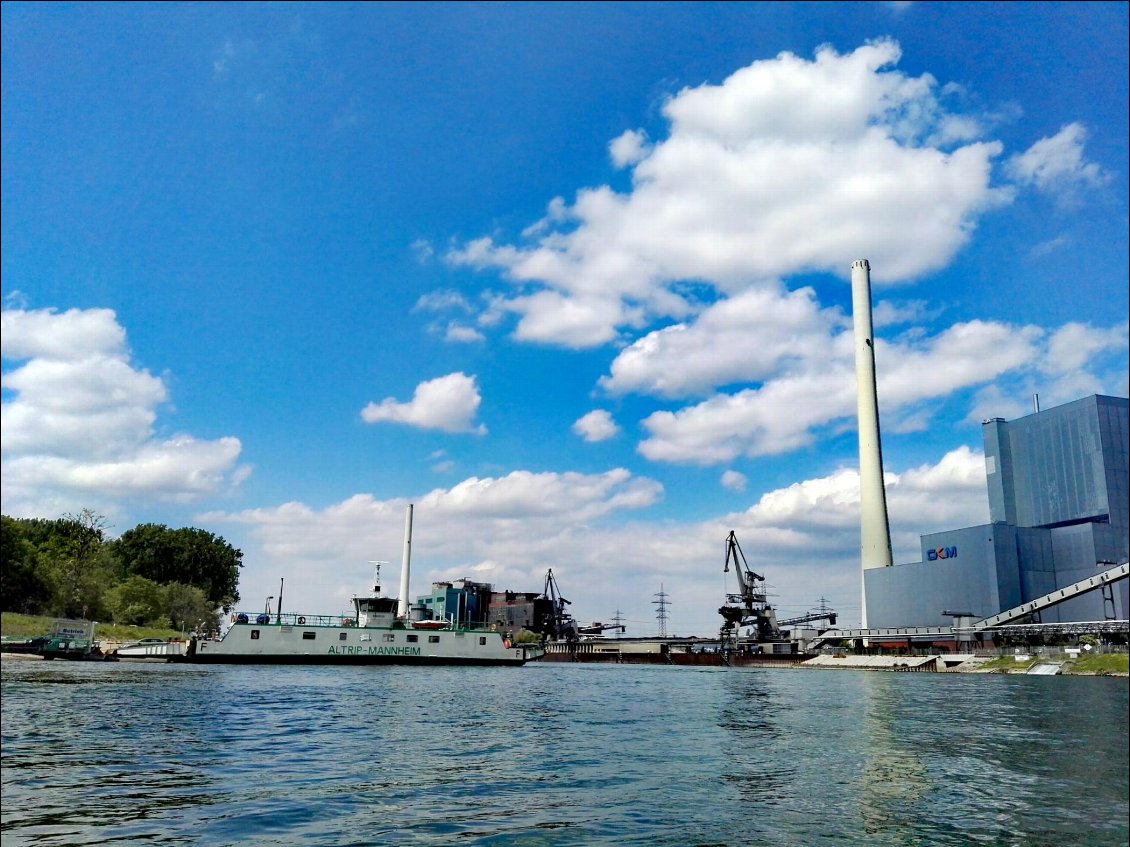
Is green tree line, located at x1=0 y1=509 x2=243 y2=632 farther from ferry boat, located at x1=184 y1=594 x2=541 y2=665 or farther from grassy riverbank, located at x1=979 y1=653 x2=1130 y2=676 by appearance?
grassy riverbank, located at x1=979 y1=653 x2=1130 y2=676

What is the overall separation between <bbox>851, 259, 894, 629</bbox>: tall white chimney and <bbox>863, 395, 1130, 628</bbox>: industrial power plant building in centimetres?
425

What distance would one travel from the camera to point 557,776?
68.1 feet

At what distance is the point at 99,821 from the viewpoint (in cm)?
1502

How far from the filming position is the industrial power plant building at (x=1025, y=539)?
431ft

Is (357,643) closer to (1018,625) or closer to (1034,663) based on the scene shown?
(1034,663)

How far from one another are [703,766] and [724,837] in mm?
8555

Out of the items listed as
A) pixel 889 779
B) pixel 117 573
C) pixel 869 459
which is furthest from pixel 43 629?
pixel 869 459

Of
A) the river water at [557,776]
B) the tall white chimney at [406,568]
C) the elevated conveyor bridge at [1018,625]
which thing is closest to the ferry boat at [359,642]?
the tall white chimney at [406,568]

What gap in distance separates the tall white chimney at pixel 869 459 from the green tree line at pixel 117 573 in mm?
127781

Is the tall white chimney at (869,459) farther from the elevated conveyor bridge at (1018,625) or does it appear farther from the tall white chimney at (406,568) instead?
the tall white chimney at (406,568)

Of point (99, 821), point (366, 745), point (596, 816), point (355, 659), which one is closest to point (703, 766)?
point (596, 816)

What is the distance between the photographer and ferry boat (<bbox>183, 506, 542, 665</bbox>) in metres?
97.4

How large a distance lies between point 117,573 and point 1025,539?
537 feet

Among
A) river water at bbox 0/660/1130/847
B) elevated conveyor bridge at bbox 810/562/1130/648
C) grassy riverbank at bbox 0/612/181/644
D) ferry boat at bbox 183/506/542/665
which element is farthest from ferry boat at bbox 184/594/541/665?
elevated conveyor bridge at bbox 810/562/1130/648
